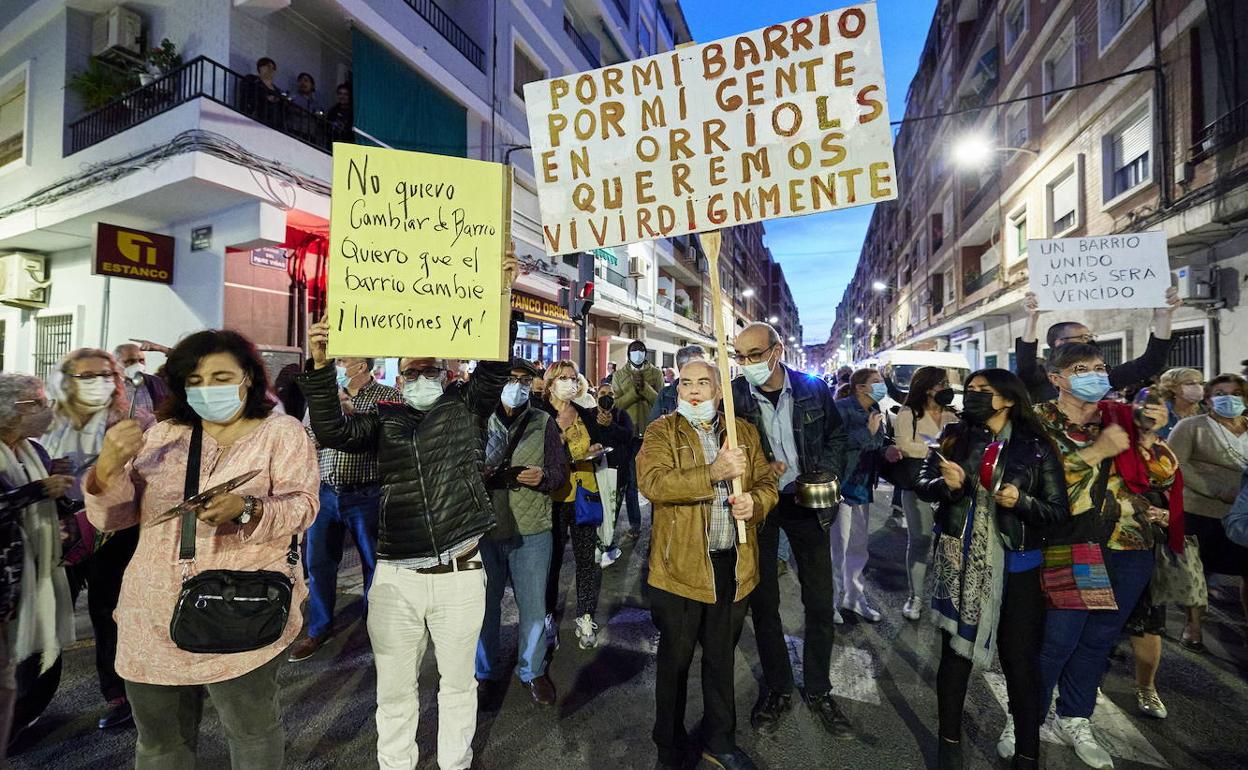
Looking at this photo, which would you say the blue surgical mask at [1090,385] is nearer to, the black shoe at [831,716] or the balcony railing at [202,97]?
the black shoe at [831,716]

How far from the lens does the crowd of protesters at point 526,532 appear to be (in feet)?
6.29

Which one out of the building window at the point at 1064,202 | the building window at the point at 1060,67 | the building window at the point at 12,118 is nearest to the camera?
the building window at the point at 12,118

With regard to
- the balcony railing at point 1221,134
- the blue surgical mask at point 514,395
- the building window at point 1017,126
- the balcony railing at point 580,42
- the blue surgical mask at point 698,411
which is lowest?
the blue surgical mask at point 698,411

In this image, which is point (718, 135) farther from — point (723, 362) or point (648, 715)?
point (648, 715)

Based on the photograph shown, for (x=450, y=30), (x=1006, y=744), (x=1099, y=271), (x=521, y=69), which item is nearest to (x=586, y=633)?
(x=1006, y=744)

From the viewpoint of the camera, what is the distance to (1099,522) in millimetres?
2574

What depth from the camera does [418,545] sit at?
237 cm

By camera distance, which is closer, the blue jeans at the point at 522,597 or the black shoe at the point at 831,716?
A: the black shoe at the point at 831,716

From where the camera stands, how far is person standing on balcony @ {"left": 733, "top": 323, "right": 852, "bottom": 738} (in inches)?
120

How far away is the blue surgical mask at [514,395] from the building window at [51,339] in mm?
12066

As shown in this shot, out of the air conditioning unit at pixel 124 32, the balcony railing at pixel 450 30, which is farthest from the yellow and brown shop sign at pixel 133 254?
the balcony railing at pixel 450 30

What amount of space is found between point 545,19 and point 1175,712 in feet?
58.3

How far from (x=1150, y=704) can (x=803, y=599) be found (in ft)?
6.51

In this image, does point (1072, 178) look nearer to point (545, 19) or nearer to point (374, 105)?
point (545, 19)
